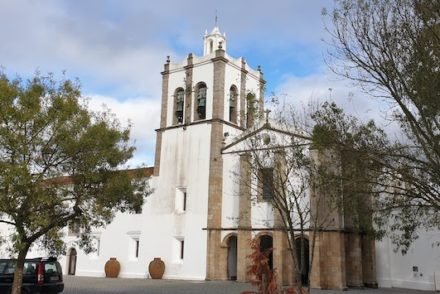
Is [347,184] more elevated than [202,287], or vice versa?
[347,184]

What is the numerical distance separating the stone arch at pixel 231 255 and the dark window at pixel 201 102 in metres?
8.76

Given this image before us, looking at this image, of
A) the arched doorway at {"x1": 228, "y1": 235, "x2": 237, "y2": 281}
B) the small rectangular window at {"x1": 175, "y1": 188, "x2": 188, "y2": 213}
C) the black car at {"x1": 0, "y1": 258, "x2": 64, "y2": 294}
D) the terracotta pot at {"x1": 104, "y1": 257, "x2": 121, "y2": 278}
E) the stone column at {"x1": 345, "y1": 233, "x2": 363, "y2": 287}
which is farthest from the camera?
the terracotta pot at {"x1": 104, "y1": 257, "x2": 121, "y2": 278}

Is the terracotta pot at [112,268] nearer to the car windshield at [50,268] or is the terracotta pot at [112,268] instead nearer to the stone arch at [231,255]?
the stone arch at [231,255]

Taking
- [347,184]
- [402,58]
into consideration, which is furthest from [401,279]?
[402,58]

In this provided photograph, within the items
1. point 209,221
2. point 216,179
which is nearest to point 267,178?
point 216,179

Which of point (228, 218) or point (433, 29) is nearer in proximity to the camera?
point (433, 29)

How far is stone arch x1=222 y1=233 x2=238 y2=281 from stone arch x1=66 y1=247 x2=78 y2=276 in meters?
13.1

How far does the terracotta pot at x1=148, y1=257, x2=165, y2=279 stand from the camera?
112ft

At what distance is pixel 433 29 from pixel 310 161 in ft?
24.9

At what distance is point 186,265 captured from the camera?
110ft

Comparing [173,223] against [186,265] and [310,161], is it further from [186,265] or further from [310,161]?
[310,161]

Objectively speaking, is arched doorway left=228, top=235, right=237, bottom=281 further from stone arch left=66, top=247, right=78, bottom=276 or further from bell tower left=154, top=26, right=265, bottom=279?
stone arch left=66, top=247, right=78, bottom=276

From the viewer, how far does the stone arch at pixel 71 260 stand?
39.7 m

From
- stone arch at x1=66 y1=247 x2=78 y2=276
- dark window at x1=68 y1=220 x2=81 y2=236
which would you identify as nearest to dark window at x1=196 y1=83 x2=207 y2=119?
stone arch at x1=66 y1=247 x2=78 y2=276
